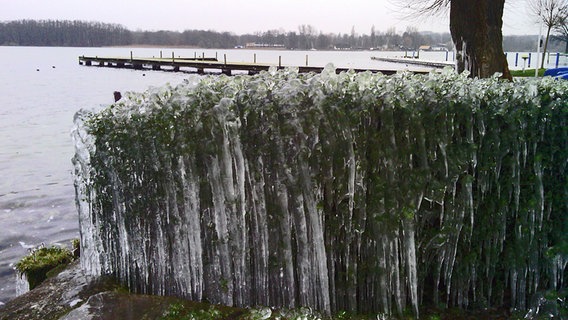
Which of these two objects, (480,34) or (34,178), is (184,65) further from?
(480,34)

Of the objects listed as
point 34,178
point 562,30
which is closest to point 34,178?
point 34,178

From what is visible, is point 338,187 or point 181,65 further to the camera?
point 181,65

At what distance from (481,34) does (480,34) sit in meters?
0.02

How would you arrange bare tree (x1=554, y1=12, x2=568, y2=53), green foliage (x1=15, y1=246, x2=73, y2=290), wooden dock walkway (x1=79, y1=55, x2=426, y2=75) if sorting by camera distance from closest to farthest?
green foliage (x1=15, y1=246, x2=73, y2=290) < bare tree (x1=554, y1=12, x2=568, y2=53) < wooden dock walkway (x1=79, y1=55, x2=426, y2=75)

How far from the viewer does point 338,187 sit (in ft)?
14.0

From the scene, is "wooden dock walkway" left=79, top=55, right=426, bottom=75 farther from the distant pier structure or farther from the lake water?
the lake water

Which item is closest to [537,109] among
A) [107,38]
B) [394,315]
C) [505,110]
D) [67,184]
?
[505,110]

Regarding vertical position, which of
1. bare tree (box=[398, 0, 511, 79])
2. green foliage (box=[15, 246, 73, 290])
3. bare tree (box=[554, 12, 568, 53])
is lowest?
green foliage (box=[15, 246, 73, 290])

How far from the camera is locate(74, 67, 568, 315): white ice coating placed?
418cm

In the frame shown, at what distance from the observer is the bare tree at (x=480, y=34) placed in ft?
30.6

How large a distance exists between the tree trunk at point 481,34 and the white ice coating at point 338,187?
15.9ft

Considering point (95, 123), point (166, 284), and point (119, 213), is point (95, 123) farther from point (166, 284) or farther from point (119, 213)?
point (166, 284)

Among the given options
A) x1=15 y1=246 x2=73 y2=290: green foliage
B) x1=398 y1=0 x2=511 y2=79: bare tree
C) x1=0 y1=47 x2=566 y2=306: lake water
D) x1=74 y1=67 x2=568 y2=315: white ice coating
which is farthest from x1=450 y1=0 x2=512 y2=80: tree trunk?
x1=15 y1=246 x2=73 y2=290: green foliage

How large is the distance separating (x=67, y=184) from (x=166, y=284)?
9858 millimetres
